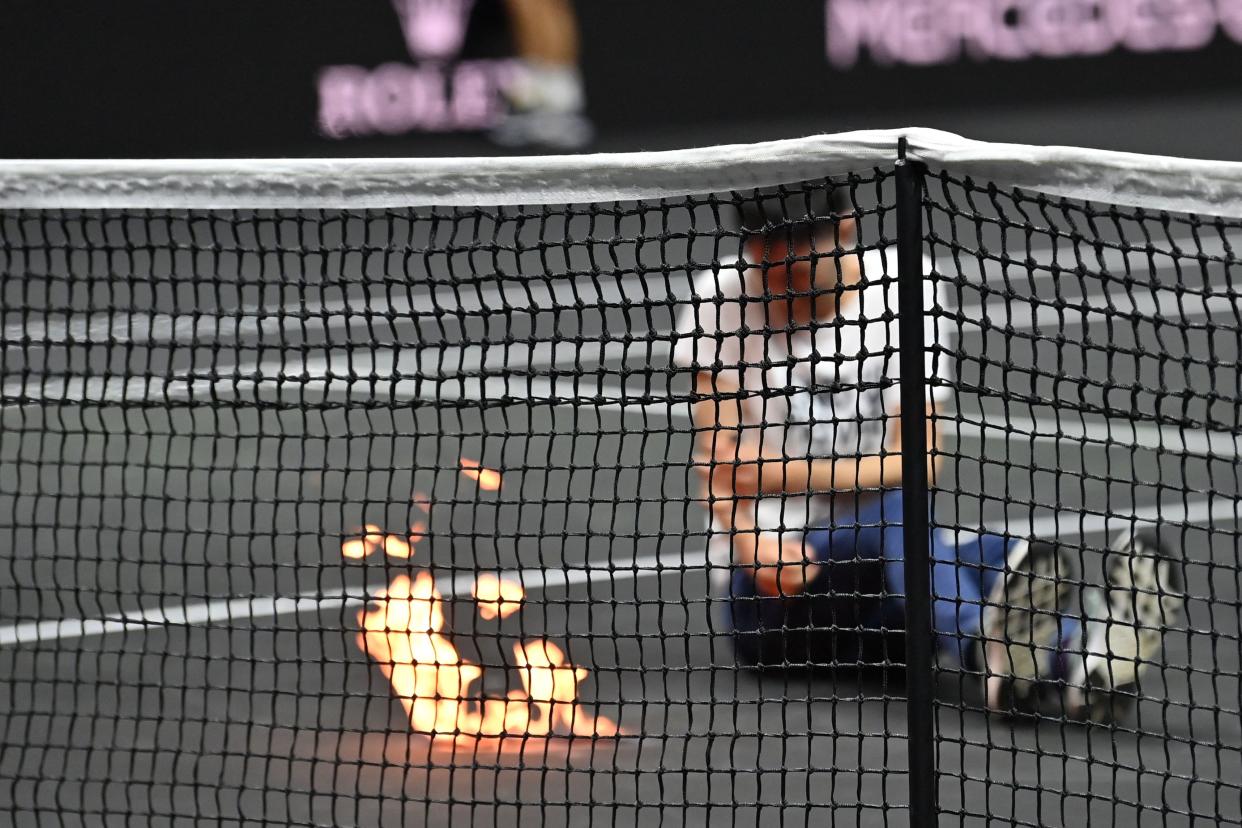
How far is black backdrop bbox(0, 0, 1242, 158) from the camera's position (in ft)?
38.9

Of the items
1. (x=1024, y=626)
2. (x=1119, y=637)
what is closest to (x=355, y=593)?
(x=1024, y=626)

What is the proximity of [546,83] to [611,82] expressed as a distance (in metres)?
0.50

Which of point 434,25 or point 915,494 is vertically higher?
point 434,25

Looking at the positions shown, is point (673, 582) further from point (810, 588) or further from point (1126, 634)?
point (1126, 634)

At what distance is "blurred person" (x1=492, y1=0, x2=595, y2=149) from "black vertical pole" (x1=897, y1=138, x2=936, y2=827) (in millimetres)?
9706

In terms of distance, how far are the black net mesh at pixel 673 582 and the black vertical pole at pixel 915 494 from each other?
2cm

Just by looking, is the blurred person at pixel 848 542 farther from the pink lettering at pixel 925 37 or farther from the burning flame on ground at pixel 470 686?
the pink lettering at pixel 925 37

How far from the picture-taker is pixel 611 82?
12.3 meters

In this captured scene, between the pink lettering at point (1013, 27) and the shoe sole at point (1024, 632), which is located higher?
the pink lettering at point (1013, 27)

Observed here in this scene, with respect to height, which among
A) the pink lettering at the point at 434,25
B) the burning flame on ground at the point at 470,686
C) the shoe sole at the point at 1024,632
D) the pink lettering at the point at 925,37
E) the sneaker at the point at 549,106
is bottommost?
the burning flame on ground at the point at 470,686

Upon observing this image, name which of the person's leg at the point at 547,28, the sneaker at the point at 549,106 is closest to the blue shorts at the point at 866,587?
the sneaker at the point at 549,106

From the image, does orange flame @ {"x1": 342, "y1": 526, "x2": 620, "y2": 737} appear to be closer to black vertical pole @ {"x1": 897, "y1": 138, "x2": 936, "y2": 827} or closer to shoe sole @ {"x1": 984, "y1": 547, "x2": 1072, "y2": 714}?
shoe sole @ {"x1": 984, "y1": 547, "x2": 1072, "y2": 714}

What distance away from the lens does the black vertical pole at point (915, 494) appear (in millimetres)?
2738

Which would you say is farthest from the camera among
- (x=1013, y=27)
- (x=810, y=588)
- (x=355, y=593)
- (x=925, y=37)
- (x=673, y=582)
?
(x=925, y=37)
